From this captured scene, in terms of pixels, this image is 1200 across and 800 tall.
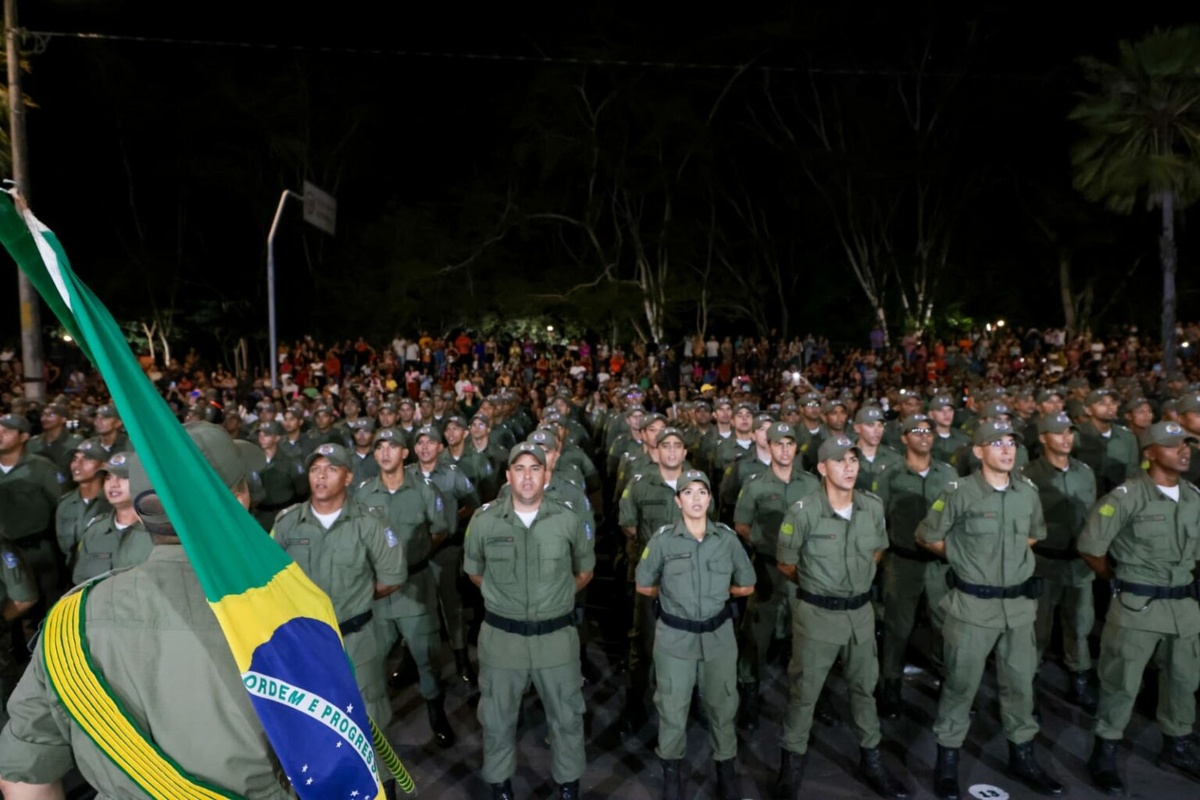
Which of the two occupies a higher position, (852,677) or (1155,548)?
(1155,548)

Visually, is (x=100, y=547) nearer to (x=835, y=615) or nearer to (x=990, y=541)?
(x=835, y=615)

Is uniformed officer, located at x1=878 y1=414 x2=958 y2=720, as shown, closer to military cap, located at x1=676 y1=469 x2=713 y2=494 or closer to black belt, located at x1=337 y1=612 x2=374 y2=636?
military cap, located at x1=676 y1=469 x2=713 y2=494

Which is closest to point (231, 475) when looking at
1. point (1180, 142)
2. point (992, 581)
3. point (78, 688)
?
point (78, 688)

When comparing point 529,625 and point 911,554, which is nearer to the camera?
point 529,625

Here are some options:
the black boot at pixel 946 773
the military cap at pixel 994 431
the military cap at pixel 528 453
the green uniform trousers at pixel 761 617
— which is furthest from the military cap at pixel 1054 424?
the military cap at pixel 528 453

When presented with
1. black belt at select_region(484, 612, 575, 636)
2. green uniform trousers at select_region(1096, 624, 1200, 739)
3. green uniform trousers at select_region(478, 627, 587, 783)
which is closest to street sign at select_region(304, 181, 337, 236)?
black belt at select_region(484, 612, 575, 636)

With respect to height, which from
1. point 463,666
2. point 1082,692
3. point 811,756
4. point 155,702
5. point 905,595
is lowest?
point 463,666

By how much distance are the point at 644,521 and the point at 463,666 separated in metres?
2.11

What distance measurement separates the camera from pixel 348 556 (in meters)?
5.56

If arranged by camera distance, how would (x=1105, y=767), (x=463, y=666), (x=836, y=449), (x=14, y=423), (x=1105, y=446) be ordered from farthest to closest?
(x=1105, y=446), (x=14, y=423), (x=463, y=666), (x=836, y=449), (x=1105, y=767)

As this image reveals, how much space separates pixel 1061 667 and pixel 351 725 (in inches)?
283

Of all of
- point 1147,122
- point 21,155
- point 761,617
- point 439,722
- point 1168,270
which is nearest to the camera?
point 439,722

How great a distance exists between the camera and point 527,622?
17.8 ft

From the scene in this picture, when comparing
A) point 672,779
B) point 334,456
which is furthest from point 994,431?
point 334,456
